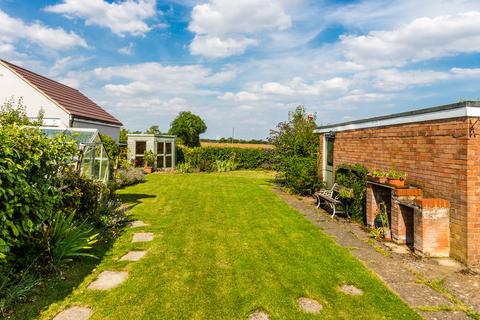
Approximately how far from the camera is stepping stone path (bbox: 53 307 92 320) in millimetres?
3746

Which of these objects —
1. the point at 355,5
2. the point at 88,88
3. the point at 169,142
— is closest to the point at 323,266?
the point at 355,5

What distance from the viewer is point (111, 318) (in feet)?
12.3

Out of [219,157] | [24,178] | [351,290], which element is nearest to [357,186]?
[351,290]

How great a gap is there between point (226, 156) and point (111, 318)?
79.0ft

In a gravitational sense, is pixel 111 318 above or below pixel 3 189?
below

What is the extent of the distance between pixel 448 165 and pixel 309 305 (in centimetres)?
416

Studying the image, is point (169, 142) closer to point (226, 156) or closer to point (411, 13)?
point (226, 156)

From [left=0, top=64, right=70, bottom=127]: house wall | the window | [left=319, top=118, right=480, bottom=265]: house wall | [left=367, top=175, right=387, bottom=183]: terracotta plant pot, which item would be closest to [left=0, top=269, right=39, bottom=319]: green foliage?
[left=319, top=118, right=480, bottom=265]: house wall

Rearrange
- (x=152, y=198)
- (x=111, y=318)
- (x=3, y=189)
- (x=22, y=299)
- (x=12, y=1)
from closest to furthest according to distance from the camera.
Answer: (x=3, y=189)
(x=111, y=318)
(x=22, y=299)
(x=12, y=1)
(x=152, y=198)

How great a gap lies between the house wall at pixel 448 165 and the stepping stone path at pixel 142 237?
644 centimetres

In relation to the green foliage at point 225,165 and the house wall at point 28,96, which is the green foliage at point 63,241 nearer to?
the house wall at point 28,96

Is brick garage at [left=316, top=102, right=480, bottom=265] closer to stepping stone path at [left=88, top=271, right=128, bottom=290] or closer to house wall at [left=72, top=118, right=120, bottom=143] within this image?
stepping stone path at [left=88, top=271, right=128, bottom=290]

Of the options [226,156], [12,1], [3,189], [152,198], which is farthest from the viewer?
[226,156]

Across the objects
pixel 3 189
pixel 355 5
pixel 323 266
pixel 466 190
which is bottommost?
pixel 323 266
